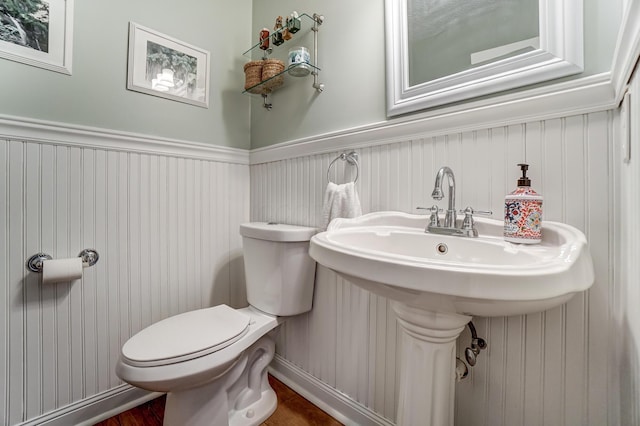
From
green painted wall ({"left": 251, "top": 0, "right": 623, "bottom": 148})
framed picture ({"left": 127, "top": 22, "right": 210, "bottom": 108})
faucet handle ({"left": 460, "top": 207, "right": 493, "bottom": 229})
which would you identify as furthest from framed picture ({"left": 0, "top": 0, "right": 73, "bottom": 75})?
faucet handle ({"left": 460, "top": 207, "right": 493, "bottom": 229})

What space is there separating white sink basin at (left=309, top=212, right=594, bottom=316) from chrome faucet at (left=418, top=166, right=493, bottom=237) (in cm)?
2

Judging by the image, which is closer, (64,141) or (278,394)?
(64,141)

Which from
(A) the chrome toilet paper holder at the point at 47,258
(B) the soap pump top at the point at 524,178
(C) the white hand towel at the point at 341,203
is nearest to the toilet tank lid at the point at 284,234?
(C) the white hand towel at the point at 341,203

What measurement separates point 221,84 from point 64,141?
787mm

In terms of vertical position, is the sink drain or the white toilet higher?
the sink drain

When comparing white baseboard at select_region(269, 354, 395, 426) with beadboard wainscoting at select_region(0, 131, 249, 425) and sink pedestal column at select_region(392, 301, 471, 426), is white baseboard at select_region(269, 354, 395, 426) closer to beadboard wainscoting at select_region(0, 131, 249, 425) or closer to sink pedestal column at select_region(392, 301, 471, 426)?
sink pedestal column at select_region(392, 301, 471, 426)

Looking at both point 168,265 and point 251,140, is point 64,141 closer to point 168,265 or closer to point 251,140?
point 168,265

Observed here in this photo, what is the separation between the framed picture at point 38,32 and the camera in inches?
38.2

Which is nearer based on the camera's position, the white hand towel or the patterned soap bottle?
the patterned soap bottle

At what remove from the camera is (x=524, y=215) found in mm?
665

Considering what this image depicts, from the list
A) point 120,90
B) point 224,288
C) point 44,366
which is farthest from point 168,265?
point 120,90

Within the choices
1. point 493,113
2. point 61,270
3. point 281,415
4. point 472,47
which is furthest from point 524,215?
point 61,270

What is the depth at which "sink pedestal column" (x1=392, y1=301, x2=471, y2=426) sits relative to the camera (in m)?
0.65

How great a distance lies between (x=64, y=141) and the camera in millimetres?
1067
